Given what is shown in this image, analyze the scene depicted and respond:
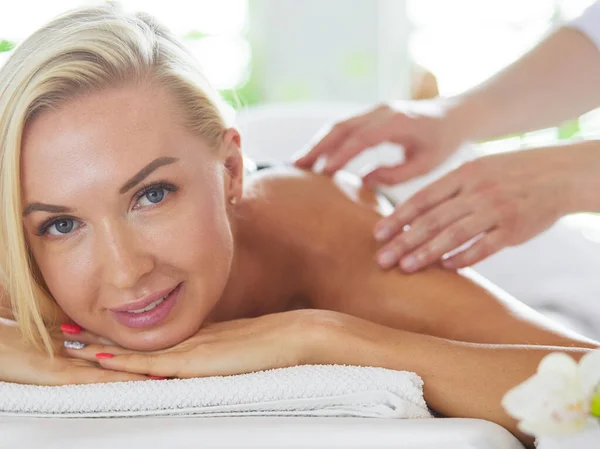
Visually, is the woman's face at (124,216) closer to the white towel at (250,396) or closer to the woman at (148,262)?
the woman at (148,262)

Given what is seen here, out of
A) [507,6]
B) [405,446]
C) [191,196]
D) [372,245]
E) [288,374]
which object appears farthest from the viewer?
[507,6]

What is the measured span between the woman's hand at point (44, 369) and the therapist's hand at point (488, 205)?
571mm

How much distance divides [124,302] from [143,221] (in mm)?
133

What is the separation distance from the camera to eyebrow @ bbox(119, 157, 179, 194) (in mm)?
1279

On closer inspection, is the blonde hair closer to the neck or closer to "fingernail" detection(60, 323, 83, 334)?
"fingernail" detection(60, 323, 83, 334)

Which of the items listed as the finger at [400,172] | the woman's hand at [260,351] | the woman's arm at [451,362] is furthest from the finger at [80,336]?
the finger at [400,172]

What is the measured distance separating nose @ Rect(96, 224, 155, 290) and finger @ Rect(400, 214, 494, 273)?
50 cm

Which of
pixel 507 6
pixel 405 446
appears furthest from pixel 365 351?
pixel 507 6

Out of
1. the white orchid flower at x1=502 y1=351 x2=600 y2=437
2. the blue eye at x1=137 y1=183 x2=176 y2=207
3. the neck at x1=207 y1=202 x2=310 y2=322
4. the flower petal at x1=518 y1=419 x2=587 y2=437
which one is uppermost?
the white orchid flower at x1=502 y1=351 x2=600 y2=437

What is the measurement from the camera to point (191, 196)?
1380mm

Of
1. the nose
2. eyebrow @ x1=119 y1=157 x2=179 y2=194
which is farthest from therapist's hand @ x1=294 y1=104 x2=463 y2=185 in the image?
the nose

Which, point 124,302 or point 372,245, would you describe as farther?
point 372,245

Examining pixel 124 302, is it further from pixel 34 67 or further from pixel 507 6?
pixel 507 6

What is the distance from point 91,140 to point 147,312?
0.29m
